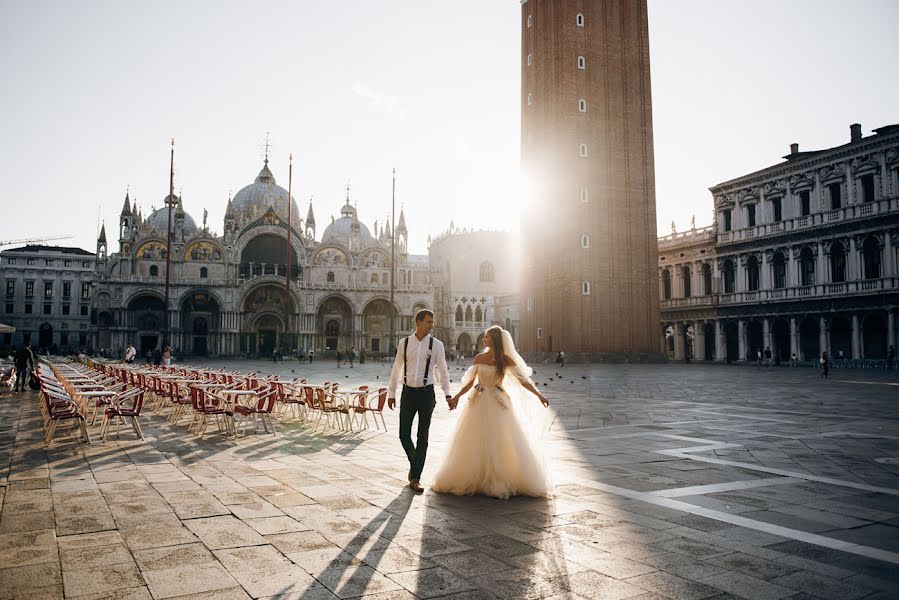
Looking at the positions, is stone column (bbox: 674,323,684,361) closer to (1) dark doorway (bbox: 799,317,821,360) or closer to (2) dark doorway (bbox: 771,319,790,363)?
(2) dark doorway (bbox: 771,319,790,363)

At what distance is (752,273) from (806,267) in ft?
12.8

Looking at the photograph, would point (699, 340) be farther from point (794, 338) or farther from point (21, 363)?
point (21, 363)

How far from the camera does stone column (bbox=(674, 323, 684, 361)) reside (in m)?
46.0

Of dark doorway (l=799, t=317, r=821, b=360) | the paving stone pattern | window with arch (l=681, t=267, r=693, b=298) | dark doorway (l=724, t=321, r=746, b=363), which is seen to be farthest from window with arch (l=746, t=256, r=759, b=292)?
the paving stone pattern

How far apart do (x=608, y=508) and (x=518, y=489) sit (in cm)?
81

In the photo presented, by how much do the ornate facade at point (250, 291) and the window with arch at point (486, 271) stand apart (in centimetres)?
1075

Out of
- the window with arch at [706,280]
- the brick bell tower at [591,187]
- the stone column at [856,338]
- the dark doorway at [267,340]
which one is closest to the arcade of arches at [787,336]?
the stone column at [856,338]

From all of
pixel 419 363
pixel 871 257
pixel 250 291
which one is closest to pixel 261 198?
pixel 250 291

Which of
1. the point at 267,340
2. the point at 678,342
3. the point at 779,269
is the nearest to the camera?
the point at 779,269

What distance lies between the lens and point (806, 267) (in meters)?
37.0

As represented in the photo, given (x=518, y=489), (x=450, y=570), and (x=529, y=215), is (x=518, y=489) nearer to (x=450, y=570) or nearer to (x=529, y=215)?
(x=450, y=570)

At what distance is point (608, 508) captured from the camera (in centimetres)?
539

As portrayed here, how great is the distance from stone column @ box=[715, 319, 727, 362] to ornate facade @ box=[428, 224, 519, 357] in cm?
2279

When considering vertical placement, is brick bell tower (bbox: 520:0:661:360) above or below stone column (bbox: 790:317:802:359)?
above
